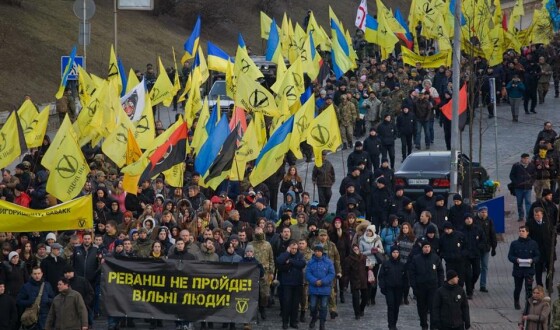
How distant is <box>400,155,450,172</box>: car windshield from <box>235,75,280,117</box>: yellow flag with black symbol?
2.99 meters

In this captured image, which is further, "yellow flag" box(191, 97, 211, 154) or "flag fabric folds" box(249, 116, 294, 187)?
"yellow flag" box(191, 97, 211, 154)

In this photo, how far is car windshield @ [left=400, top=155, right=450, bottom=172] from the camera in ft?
103

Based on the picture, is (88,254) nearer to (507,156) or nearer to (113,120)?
(113,120)

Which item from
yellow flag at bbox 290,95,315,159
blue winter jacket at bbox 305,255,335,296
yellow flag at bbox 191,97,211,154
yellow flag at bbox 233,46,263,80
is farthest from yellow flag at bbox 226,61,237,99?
blue winter jacket at bbox 305,255,335,296

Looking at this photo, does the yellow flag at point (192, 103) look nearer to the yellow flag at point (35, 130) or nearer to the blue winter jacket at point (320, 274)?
the yellow flag at point (35, 130)

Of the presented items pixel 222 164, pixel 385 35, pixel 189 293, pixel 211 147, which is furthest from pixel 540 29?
pixel 189 293

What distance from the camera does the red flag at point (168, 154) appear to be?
1011 inches

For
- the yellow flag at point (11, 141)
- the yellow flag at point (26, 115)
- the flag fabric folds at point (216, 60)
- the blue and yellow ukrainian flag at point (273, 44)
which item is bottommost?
the yellow flag at point (11, 141)

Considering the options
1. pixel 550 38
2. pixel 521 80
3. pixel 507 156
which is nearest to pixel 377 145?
pixel 507 156

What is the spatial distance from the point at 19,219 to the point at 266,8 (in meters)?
48.7

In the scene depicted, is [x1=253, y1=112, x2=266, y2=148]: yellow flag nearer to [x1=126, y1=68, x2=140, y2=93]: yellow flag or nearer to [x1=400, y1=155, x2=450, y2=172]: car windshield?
[x1=400, y1=155, x2=450, y2=172]: car windshield

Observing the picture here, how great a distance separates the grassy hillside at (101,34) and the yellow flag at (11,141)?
15.9 m

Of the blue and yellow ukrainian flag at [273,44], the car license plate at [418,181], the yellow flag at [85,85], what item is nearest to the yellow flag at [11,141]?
the yellow flag at [85,85]

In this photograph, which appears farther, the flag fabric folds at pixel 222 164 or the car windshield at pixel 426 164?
the car windshield at pixel 426 164
